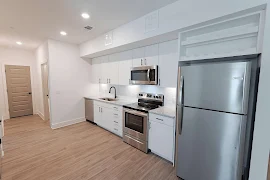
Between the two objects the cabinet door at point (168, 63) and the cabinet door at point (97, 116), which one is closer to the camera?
the cabinet door at point (168, 63)

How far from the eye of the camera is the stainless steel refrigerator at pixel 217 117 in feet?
4.75

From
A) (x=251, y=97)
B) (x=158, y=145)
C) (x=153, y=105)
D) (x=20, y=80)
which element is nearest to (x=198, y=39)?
(x=251, y=97)

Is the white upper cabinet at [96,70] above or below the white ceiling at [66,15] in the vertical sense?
below

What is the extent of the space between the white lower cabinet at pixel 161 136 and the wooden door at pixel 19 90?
5688 mm

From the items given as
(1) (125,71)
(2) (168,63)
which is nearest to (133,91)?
(1) (125,71)

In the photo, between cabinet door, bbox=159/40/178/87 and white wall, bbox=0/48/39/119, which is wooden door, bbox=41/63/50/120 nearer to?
white wall, bbox=0/48/39/119

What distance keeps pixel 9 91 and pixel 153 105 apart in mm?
5708

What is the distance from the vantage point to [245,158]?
1.54 metres

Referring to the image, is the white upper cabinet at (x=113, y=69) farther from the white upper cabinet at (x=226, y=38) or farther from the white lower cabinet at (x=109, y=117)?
the white upper cabinet at (x=226, y=38)

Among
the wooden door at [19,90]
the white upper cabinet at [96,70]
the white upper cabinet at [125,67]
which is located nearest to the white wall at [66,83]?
the white upper cabinet at [96,70]

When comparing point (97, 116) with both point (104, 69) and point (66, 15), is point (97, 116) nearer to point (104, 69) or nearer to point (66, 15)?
point (104, 69)

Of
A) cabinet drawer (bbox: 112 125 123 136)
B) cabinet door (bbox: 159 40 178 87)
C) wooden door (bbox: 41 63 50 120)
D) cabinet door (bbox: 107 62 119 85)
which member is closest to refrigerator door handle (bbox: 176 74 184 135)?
cabinet door (bbox: 159 40 178 87)

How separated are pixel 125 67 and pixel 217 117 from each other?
243 centimetres

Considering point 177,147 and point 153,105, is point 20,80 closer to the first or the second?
point 153,105
